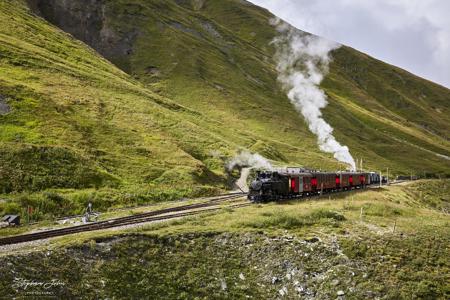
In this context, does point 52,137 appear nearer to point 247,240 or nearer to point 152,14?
point 247,240

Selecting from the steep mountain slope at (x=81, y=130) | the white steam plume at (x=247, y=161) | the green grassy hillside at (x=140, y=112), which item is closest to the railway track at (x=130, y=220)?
the green grassy hillside at (x=140, y=112)

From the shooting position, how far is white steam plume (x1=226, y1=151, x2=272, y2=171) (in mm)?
76631

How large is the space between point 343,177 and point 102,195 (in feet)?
120

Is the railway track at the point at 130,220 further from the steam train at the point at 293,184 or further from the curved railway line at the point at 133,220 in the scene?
the steam train at the point at 293,184

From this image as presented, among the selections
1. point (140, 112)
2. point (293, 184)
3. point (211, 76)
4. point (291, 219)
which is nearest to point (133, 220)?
point (291, 219)

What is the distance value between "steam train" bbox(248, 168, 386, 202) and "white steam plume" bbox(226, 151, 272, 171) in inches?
613

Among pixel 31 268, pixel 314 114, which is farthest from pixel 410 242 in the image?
pixel 314 114

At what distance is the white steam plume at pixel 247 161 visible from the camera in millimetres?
76631

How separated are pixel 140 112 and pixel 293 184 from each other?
136 ft

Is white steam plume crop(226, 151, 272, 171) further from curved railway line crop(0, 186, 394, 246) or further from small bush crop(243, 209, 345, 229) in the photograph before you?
small bush crop(243, 209, 345, 229)

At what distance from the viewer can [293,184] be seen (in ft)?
172

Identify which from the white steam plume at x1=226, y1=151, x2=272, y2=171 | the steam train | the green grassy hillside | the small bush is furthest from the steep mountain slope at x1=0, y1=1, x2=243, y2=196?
the small bush

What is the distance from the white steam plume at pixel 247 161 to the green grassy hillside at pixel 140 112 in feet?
6.19

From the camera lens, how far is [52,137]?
58.6 m
